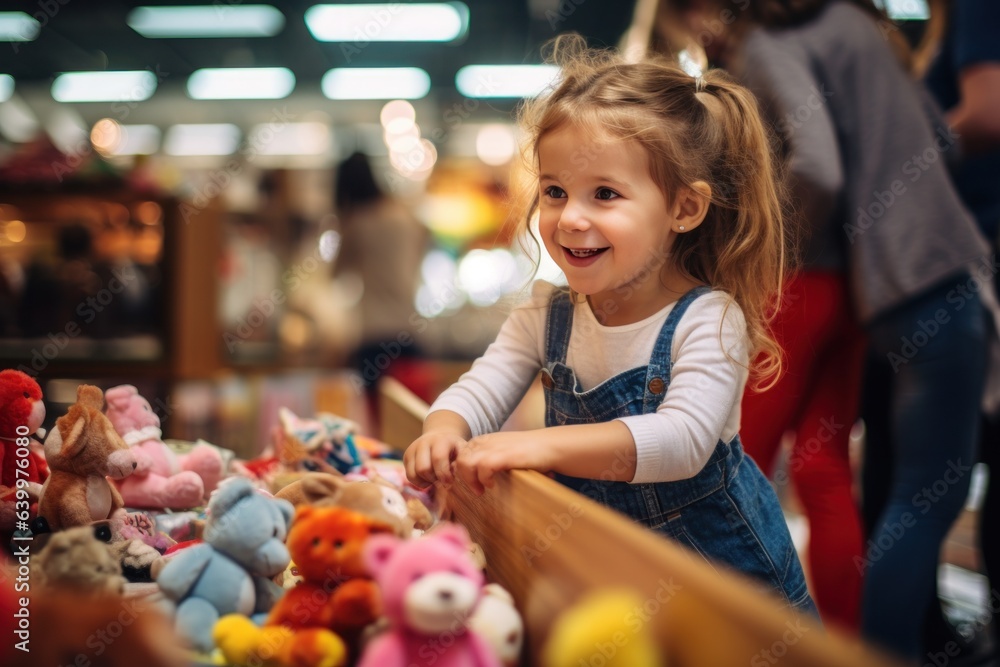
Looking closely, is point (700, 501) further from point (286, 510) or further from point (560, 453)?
point (286, 510)

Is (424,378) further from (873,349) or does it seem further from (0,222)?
(873,349)

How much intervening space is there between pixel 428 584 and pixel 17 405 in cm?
55

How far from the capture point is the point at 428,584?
593 millimetres

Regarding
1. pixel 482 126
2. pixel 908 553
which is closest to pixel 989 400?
pixel 908 553

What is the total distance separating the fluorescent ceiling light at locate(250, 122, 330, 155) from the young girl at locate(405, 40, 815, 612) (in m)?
8.13

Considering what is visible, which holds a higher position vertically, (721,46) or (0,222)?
(721,46)

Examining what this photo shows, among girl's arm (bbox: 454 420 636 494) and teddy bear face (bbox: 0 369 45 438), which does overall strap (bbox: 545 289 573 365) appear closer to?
girl's arm (bbox: 454 420 636 494)

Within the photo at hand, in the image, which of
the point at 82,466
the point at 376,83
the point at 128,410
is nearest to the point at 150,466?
the point at 128,410

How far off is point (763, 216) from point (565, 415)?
1.18 feet

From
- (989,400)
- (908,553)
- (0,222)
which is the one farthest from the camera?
(0,222)

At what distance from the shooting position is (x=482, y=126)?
9289 millimetres

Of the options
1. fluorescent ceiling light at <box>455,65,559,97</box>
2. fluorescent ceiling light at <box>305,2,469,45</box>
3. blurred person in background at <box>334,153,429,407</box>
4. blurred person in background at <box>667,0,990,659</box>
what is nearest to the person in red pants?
blurred person in background at <box>667,0,990,659</box>

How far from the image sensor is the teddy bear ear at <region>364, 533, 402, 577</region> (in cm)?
64

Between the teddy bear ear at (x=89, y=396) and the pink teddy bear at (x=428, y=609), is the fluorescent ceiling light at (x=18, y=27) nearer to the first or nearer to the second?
the teddy bear ear at (x=89, y=396)
